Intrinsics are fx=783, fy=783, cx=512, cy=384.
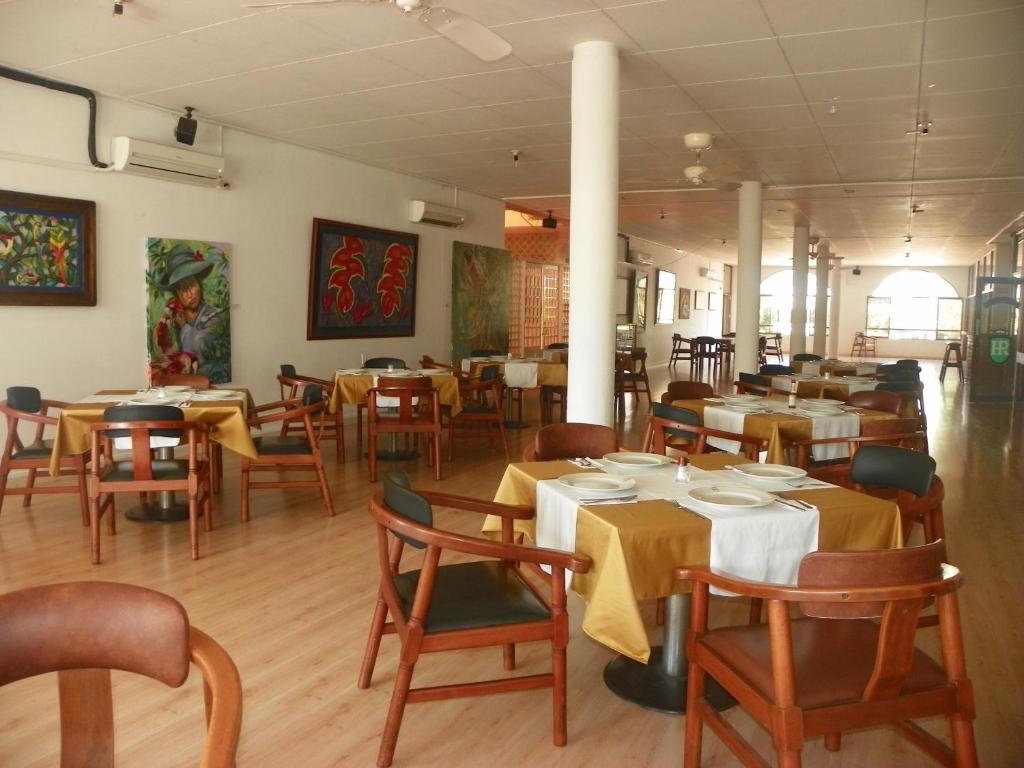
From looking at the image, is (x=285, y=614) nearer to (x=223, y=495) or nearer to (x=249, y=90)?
(x=223, y=495)

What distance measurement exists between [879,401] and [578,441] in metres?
3.16

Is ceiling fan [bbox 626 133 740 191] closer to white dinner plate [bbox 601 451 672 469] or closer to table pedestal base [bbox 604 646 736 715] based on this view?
white dinner plate [bbox 601 451 672 469]

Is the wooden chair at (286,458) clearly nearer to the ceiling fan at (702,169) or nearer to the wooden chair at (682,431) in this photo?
the wooden chair at (682,431)

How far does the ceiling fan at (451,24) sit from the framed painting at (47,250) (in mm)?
3203

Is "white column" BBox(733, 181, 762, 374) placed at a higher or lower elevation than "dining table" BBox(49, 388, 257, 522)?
higher

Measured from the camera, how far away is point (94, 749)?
4.57 feet

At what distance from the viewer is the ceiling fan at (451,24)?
11.4 ft

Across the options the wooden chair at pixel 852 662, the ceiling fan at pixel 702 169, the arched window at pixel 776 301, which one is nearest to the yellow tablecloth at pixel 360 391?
the ceiling fan at pixel 702 169

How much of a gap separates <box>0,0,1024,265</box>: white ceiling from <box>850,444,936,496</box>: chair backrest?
263cm

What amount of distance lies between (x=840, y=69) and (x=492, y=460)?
4064mm

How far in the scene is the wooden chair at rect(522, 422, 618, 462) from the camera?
3482 millimetres

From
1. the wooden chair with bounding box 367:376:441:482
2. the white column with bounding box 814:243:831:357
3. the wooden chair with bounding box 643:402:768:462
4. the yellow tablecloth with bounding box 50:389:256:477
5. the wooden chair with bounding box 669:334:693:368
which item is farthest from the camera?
the wooden chair with bounding box 669:334:693:368

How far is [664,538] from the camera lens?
2.23 metres

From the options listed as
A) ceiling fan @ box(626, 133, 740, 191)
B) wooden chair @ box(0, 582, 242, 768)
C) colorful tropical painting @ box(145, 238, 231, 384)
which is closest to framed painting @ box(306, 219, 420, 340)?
colorful tropical painting @ box(145, 238, 231, 384)
